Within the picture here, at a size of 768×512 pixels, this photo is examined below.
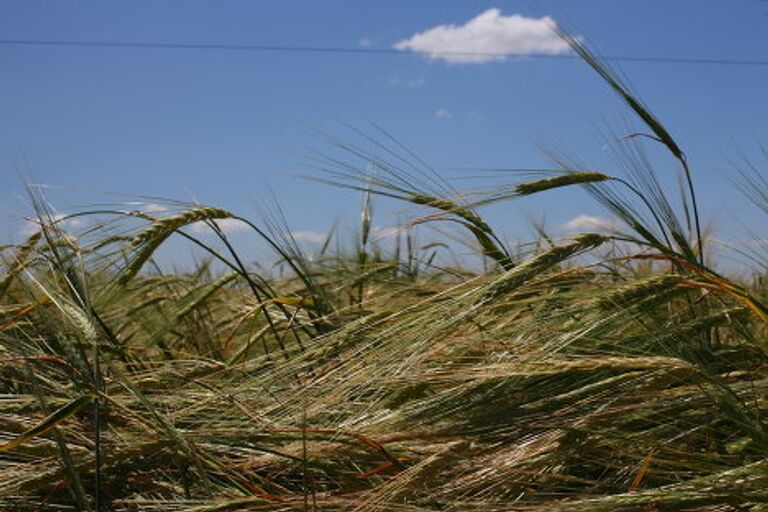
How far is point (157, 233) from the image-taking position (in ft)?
5.18

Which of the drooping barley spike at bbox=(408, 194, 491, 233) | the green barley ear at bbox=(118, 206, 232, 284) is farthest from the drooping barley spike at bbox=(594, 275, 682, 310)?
the green barley ear at bbox=(118, 206, 232, 284)

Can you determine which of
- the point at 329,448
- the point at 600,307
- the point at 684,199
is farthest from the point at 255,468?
the point at 684,199

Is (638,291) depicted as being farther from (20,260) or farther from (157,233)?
(20,260)

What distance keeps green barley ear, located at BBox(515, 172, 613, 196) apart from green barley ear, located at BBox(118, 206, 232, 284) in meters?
0.61

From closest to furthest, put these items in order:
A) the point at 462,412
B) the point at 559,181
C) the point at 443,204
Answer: the point at 462,412 → the point at 559,181 → the point at 443,204

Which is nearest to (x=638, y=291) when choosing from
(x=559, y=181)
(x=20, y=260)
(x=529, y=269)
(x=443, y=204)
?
(x=529, y=269)

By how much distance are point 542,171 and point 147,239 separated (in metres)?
0.71

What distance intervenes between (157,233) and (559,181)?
711 mm

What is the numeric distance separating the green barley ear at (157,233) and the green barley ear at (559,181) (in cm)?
61

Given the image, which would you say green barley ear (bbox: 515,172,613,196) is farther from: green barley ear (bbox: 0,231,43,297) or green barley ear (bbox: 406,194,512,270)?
green barley ear (bbox: 0,231,43,297)

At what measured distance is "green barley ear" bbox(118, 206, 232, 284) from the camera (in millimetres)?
1577

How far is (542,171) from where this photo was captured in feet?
4.45

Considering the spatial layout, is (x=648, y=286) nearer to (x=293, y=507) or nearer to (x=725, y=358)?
(x=725, y=358)

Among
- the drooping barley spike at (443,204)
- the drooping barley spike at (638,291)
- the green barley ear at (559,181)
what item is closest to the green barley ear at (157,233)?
the drooping barley spike at (443,204)
